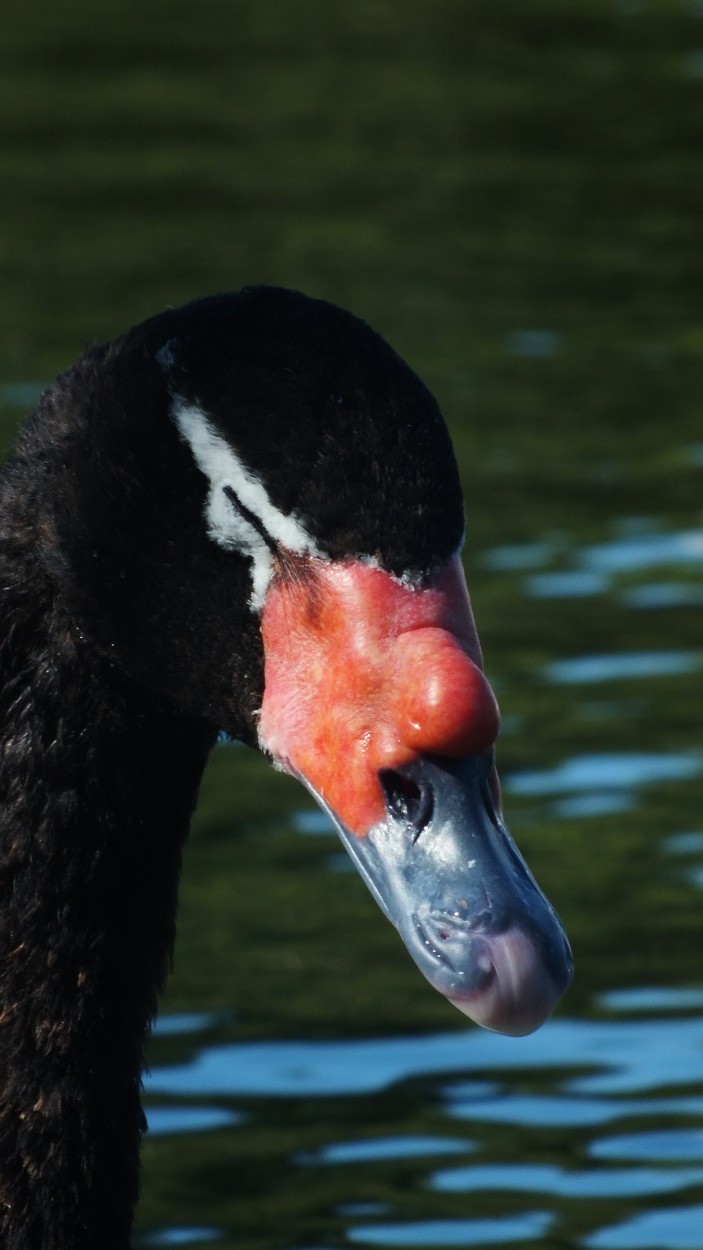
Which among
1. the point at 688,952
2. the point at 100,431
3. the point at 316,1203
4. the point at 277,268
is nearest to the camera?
the point at 100,431

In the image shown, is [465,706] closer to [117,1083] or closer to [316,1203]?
[117,1083]

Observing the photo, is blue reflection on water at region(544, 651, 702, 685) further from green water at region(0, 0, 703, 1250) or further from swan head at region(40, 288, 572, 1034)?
swan head at region(40, 288, 572, 1034)

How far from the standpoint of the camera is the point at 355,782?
16.2 ft

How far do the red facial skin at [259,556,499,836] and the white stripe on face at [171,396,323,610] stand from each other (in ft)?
0.15

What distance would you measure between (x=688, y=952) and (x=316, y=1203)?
1811 millimetres

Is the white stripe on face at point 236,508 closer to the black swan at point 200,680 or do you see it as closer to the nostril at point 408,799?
the black swan at point 200,680

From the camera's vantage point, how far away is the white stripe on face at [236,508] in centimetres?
504

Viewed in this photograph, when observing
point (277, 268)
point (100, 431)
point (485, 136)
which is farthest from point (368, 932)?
point (485, 136)

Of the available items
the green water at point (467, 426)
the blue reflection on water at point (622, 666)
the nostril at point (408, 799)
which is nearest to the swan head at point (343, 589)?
the nostril at point (408, 799)

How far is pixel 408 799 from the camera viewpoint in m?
4.95

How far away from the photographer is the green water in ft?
25.8

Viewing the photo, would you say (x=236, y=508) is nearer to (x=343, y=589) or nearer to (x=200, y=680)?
(x=343, y=589)

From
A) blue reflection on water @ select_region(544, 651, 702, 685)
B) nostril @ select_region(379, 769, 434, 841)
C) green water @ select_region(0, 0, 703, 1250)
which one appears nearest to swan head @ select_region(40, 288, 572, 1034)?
nostril @ select_region(379, 769, 434, 841)

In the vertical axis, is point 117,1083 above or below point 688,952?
above
